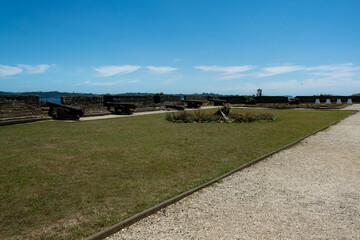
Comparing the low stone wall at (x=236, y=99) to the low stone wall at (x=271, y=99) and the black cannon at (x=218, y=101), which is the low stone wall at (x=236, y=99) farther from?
the black cannon at (x=218, y=101)

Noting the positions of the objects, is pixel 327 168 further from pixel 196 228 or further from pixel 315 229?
pixel 196 228

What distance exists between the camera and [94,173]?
16.1ft

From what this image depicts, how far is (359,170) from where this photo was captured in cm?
556

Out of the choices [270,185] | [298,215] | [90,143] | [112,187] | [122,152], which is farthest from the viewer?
[90,143]

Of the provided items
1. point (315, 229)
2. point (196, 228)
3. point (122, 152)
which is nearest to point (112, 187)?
point (196, 228)

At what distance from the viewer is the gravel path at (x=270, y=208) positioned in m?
2.96

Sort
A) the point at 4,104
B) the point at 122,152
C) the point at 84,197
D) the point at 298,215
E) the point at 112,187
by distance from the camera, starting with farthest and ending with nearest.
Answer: the point at 4,104
the point at 122,152
the point at 112,187
the point at 84,197
the point at 298,215

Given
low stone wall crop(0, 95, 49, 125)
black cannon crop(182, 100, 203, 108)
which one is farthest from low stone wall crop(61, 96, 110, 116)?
black cannon crop(182, 100, 203, 108)

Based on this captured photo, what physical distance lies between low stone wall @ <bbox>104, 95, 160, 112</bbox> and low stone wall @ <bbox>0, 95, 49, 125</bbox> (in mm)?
5784

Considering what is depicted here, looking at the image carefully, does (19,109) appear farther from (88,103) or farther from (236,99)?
(236,99)

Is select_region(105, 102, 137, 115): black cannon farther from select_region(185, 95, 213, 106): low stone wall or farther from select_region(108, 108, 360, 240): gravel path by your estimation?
select_region(108, 108, 360, 240): gravel path

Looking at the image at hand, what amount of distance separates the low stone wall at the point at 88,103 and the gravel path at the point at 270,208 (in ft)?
43.6

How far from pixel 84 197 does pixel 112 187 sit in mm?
522

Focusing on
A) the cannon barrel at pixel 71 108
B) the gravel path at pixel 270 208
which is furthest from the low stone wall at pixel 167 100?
the gravel path at pixel 270 208
